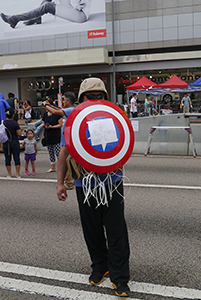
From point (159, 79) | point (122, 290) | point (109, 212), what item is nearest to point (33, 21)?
point (159, 79)

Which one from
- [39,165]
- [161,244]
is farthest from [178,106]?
[161,244]

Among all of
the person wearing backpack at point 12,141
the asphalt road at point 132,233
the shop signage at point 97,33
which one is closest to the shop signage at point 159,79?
the shop signage at point 97,33

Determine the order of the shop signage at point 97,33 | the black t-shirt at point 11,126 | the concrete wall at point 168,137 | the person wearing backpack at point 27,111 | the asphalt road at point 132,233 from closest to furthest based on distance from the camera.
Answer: the asphalt road at point 132,233
the black t-shirt at point 11,126
the concrete wall at point 168,137
the person wearing backpack at point 27,111
the shop signage at point 97,33

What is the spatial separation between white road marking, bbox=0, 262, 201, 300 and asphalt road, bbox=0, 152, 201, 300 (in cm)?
3

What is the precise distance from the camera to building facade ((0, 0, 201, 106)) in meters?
31.3

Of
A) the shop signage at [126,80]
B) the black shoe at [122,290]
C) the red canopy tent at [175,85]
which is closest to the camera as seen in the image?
the black shoe at [122,290]

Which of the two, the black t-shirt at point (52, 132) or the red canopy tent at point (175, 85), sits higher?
the red canopy tent at point (175, 85)

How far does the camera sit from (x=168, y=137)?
472 inches

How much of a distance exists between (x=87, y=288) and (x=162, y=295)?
73 cm

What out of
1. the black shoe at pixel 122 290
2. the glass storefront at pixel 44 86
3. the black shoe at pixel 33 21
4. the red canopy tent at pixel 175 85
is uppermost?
the black shoe at pixel 33 21

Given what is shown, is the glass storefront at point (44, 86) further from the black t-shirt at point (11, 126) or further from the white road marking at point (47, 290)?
the white road marking at point (47, 290)

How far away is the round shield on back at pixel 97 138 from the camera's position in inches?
119

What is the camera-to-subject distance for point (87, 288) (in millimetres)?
3338

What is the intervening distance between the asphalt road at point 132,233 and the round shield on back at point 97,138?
1.28 m
